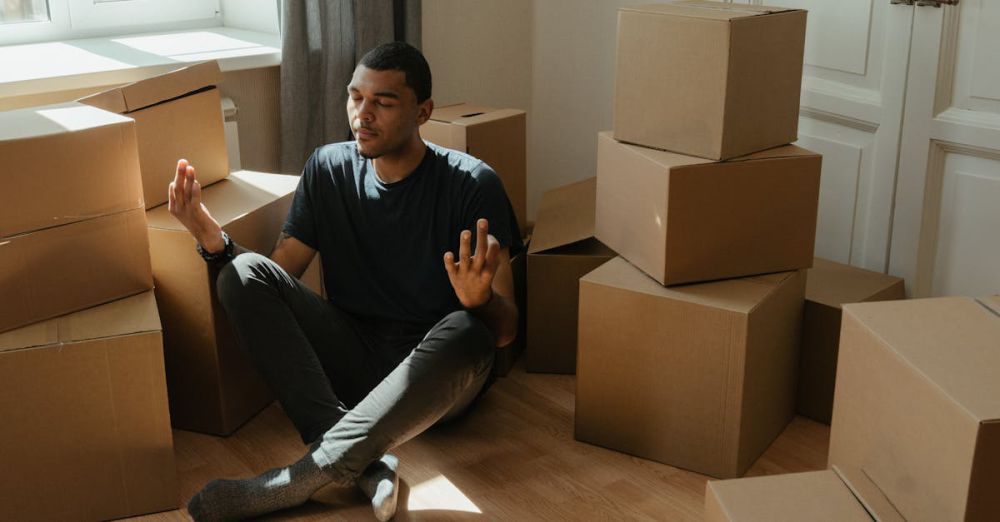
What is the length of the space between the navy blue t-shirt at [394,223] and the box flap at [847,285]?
27.0 inches

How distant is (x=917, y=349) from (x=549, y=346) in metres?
1.26

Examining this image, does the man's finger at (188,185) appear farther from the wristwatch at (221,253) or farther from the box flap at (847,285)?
the box flap at (847,285)

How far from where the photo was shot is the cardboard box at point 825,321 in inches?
91.4

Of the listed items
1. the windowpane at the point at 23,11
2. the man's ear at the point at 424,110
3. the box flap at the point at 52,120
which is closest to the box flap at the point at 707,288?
the man's ear at the point at 424,110

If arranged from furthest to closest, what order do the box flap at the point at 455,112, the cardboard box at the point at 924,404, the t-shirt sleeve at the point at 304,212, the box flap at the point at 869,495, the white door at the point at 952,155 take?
the box flap at the point at 455,112
the t-shirt sleeve at the point at 304,212
the white door at the point at 952,155
the box flap at the point at 869,495
the cardboard box at the point at 924,404

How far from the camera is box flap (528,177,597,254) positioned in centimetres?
257

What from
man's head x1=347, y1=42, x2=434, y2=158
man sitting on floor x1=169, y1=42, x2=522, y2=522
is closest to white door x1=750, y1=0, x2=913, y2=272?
man sitting on floor x1=169, y1=42, x2=522, y2=522

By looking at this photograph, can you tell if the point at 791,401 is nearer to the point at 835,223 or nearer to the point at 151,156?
the point at 835,223

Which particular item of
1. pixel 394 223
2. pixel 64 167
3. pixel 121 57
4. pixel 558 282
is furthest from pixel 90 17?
pixel 558 282

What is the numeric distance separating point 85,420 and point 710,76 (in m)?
1.33

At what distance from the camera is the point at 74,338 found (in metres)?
1.93

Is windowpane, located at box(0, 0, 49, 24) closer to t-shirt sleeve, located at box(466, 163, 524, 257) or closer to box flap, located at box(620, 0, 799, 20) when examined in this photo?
t-shirt sleeve, located at box(466, 163, 524, 257)

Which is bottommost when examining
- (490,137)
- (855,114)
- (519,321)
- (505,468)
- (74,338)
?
(505,468)

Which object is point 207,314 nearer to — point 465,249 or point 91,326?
point 91,326
